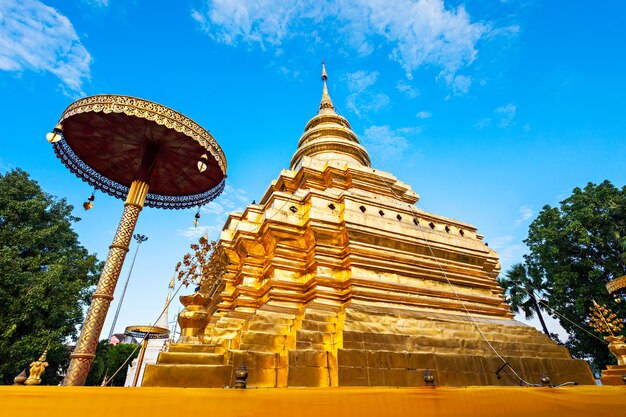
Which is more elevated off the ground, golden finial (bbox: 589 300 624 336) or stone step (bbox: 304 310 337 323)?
golden finial (bbox: 589 300 624 336)

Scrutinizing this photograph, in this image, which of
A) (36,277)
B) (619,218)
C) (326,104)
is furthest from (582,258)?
(36,277)

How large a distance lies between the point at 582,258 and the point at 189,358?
23772 millimetres

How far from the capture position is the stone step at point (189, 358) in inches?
235

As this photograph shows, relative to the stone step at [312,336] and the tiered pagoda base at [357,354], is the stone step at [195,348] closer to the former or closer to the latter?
the tiered pagoda base at [357,354]

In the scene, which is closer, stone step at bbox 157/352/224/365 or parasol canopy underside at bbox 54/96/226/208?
stone step at bbox 157/352/224/365

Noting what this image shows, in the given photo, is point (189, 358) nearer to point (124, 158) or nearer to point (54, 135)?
point (54, 135)

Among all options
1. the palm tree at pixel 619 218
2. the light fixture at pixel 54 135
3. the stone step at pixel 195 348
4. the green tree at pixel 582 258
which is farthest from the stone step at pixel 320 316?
the palm tree at pixel 619 218

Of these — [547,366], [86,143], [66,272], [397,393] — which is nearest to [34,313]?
[66,272]

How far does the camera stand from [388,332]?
6438 mm

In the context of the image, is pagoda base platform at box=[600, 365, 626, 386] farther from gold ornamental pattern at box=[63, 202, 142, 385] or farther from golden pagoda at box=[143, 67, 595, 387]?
gold ornamental pattern at box=[63, 202, 142, 385]

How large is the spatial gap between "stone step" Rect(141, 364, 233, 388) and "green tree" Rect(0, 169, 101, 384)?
12.9m

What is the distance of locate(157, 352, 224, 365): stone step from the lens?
5.96m

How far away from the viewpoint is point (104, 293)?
791 centimetres

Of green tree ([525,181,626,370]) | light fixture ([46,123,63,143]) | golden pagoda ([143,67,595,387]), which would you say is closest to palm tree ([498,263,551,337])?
green tree ([525,181,626,370])
